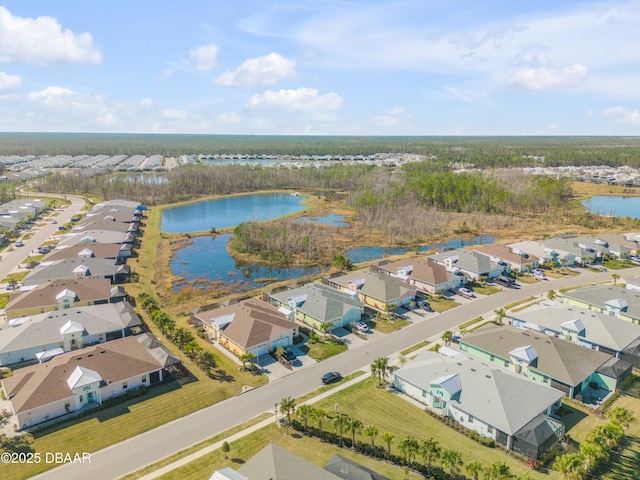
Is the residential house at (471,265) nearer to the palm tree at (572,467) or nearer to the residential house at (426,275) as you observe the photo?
the residential house at (426,275)

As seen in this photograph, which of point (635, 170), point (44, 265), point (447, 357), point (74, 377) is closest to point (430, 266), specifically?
point (447, 357)

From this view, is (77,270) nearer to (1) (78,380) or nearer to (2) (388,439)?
(1) (78,380)

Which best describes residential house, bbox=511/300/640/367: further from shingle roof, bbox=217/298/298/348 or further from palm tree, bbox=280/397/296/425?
palm tree, bbox=280/397/296/425

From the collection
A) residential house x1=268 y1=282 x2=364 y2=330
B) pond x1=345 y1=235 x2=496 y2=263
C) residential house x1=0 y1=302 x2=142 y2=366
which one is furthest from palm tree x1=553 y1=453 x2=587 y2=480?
pond x1=345 y1=235 x2=496 y2=263

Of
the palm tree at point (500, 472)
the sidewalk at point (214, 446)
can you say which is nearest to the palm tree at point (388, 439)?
the palm tree at point (500, 472)

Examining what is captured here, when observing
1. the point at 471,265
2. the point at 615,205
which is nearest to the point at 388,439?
the point at 471,265

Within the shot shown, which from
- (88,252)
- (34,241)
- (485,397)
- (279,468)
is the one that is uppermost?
(88,252)

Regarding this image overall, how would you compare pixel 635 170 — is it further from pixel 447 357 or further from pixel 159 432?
pixel 159 432
